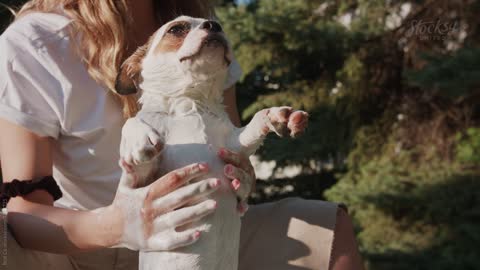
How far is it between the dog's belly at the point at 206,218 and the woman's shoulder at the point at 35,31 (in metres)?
0.56

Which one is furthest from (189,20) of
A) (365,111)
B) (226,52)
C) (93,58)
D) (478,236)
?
(365,111)

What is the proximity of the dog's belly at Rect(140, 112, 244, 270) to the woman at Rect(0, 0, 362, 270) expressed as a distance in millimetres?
302

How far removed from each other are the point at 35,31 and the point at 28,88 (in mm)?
136

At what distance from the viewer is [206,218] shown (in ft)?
3.13

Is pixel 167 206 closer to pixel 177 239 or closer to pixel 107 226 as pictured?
pixel 177 239

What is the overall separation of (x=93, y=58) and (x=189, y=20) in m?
0.46

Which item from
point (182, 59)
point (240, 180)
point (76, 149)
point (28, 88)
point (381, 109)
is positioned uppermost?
point (182, 59)

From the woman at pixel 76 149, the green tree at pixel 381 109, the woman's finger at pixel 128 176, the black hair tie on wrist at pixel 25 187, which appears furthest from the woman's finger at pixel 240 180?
the green tree at pixel 381 109

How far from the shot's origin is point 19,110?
52.9 inches

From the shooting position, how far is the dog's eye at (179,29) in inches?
39.8

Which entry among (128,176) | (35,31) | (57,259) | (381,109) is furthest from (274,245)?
(381,109)

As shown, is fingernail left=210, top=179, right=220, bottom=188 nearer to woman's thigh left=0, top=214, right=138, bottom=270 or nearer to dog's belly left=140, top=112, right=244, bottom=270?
dog's belly left=140, top=112, right=244, bottom=270

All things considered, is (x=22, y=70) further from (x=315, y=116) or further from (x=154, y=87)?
(x=315, y=116)

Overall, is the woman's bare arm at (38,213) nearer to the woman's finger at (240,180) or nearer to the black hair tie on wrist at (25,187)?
the black hair tie on wrist at (25,187)
